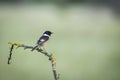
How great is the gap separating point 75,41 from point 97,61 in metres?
0.15

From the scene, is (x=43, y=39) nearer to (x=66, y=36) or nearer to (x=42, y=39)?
(x=42, y=39)

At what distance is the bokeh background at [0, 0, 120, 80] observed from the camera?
1.50m

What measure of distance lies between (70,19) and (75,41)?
12 cm

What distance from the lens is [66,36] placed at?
1.54 metres

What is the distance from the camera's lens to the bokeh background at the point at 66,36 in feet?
4.92

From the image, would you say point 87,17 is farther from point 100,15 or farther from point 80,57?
point 80,57

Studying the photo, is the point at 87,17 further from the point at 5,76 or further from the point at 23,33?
the point at 5,76

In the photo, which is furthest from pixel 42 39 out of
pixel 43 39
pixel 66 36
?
pixel 66 36

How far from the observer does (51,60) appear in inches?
59.0

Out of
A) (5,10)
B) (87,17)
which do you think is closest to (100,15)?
(87,17)

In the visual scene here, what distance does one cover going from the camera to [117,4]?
1555 mm

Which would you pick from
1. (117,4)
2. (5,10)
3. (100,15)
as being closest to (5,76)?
(5,10)

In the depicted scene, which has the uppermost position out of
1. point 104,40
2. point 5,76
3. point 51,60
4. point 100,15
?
point 100,15

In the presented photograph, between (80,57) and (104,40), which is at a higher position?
(104,40)
